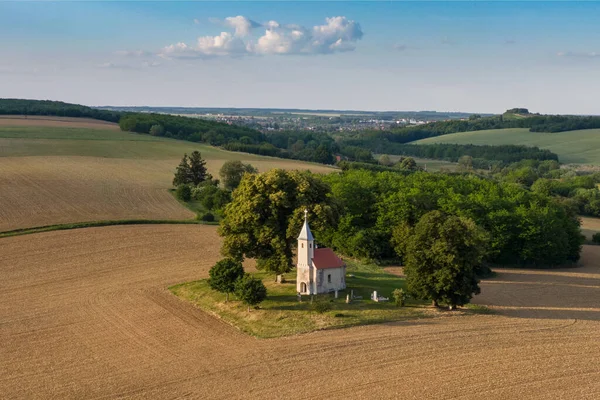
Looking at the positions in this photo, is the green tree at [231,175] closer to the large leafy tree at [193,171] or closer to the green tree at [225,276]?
the large leafy tree at [193,171]

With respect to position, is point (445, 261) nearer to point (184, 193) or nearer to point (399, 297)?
point (399, 297)

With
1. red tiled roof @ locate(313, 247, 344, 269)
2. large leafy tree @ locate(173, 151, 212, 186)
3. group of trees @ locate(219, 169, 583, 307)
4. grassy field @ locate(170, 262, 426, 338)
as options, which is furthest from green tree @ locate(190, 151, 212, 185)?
red tiled roof @ locate(313, 247, 344, 269)

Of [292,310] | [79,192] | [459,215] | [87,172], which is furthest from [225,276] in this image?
[87,172]

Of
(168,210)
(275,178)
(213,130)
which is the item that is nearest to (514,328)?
(275,178)

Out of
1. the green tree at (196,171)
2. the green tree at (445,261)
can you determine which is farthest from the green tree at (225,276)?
the green tree at (196,171)

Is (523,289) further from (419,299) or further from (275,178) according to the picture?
(275,178)

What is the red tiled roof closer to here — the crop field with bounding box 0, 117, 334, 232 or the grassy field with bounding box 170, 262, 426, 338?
the grassy field with bounding box 170, 262, 426, 338
